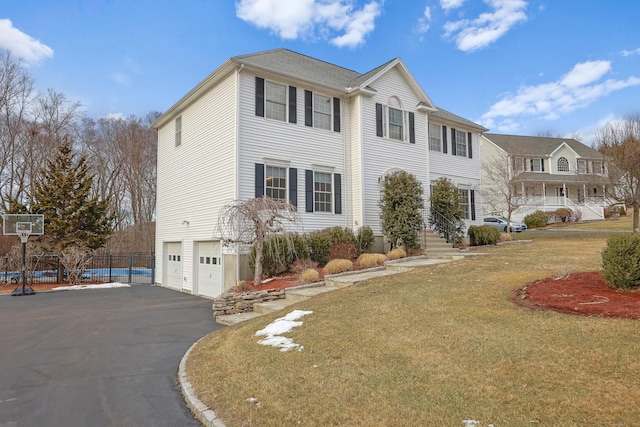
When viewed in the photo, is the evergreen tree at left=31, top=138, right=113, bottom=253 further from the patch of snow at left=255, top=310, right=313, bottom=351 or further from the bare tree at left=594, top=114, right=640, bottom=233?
the bare tree at left=594, top=114, right=640, bottom=233

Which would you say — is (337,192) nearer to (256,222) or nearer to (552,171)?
(256,222)

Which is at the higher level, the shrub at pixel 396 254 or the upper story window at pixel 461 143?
the upper story window at pixel 461 143

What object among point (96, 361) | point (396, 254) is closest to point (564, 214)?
point (396, 254)

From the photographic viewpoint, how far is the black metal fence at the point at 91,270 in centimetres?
1931

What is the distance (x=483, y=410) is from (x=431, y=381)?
0.73 m

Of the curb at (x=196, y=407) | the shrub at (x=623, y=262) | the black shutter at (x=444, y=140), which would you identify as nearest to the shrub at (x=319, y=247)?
the curb at (x=196, y=407)

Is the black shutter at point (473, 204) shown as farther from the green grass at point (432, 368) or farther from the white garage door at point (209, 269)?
the green grass at point (432, 368)

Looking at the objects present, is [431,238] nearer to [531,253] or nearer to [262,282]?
[531,253]

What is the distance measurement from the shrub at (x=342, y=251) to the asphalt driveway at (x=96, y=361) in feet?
14.8

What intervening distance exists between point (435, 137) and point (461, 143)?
2.11 metres

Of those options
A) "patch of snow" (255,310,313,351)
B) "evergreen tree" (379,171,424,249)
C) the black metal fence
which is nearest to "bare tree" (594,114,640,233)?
"evergreen tree" (379,171,424,249)

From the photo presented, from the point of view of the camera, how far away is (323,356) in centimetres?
521

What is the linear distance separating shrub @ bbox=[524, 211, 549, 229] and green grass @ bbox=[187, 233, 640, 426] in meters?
28.0

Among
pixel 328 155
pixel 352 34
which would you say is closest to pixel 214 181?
pixel 328 155
